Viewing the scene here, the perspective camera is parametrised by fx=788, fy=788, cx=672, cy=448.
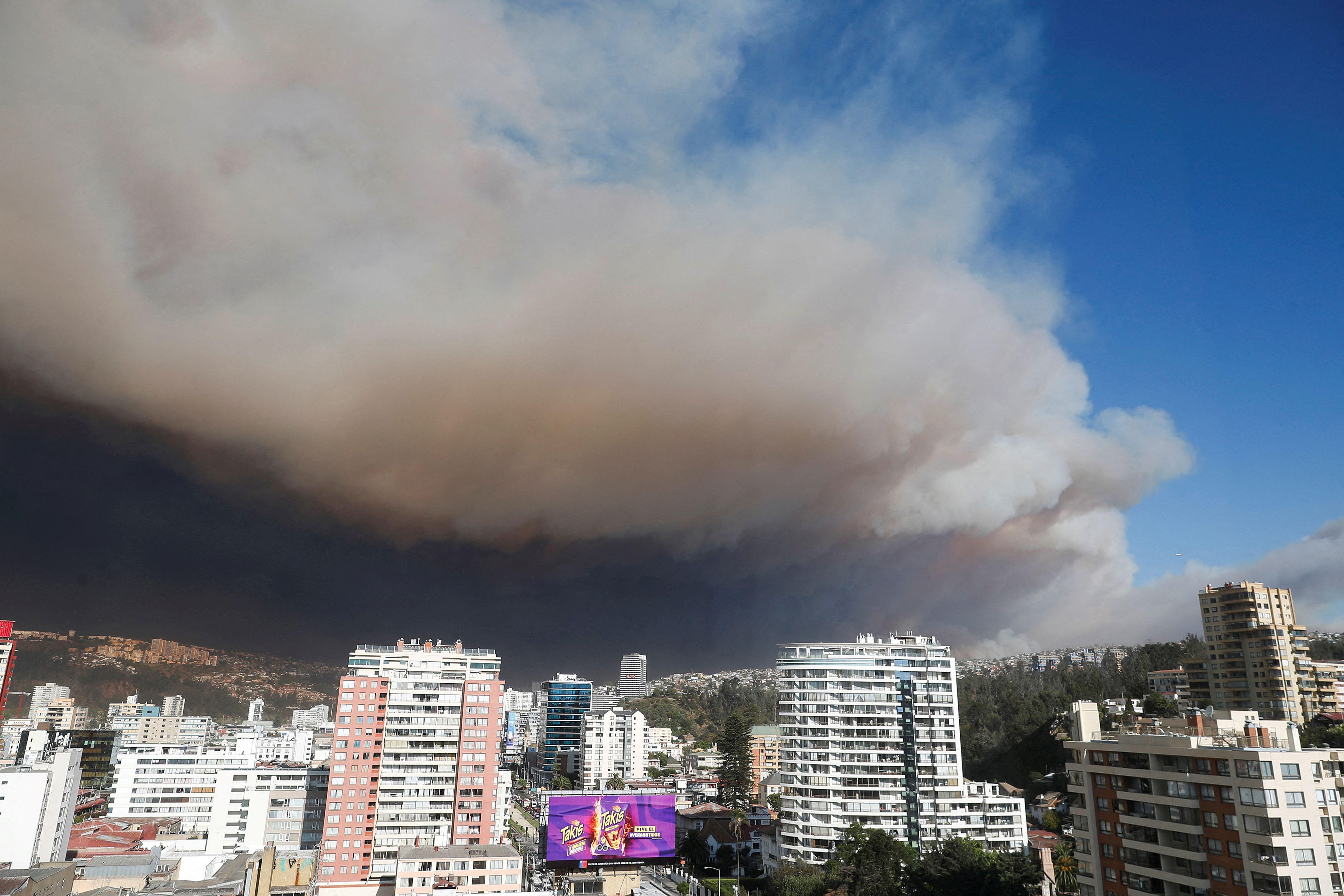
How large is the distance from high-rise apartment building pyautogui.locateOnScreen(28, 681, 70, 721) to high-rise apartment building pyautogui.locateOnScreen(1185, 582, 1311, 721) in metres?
164

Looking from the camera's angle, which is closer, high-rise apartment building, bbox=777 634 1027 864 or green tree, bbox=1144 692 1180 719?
high-rise apartment building, bbox=777 634 1027 864

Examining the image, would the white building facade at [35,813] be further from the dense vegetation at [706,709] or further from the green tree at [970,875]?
the dense vegetation at [706,709]

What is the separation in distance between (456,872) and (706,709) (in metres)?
131

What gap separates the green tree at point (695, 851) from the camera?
58.8 m

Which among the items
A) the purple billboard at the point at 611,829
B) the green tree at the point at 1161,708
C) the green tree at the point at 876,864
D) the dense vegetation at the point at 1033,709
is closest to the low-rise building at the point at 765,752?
the dense vegetation at the point at 1033,709

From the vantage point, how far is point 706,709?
551 ft

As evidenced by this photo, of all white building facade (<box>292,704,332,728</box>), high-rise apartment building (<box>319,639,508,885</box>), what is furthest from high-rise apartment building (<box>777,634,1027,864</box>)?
white building facade (<box>292,704,332,728</box>)

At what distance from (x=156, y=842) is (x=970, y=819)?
53613 mm

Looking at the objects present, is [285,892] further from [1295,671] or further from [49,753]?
[1295,671]

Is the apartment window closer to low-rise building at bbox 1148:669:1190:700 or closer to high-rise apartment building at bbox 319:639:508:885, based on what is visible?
high-rise apartment building at bbox 319:639:508:885

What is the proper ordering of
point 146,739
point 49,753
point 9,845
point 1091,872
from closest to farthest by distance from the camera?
1. point 1091,872
2. point 9,845
3. point 49,753
4. point 146,739

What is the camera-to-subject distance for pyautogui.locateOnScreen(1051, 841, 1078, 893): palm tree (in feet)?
139

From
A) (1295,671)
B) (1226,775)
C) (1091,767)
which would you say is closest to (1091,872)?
(1091,767)

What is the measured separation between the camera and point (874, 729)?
5191cm
